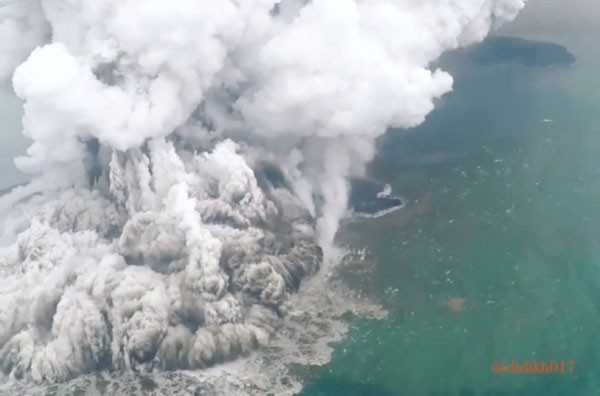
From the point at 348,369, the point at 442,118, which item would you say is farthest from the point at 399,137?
the point at 348,369

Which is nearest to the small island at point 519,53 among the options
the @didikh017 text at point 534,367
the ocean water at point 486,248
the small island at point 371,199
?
the ocean water at point 486,248

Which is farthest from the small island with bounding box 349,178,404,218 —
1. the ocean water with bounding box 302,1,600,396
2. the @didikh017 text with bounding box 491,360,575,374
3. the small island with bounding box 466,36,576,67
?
the small island with bounding box 466,36,576,67

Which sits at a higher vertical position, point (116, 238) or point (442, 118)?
point (442, 118)

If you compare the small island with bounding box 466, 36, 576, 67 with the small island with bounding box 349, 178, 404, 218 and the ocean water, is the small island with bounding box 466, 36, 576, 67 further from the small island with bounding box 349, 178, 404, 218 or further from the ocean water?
the small island with bounding box 349, 178, 404, 218

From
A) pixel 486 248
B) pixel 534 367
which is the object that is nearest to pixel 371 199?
pixel 486 248

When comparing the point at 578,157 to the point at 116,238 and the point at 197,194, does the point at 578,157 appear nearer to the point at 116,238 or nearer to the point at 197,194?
the point at 197,194

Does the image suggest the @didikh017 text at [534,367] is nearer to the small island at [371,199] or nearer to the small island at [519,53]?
the small island at [371,199]

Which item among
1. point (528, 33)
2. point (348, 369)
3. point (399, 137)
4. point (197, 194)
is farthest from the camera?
point (528, 33)
